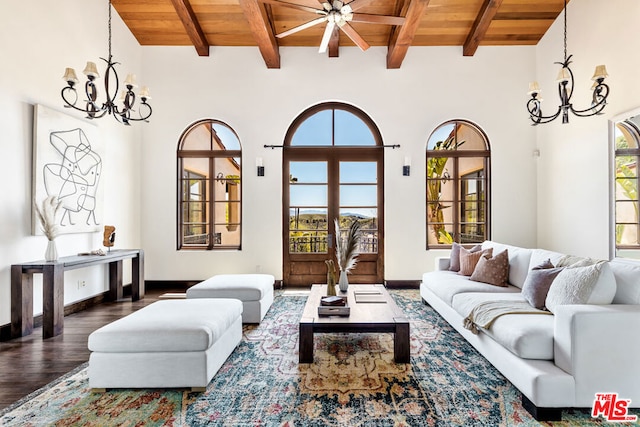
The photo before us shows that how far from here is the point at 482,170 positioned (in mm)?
5867

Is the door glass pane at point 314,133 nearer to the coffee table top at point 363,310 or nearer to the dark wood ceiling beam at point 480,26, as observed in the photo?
the dark wood ceiling beam at point 480,26

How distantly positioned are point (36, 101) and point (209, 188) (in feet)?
8.42

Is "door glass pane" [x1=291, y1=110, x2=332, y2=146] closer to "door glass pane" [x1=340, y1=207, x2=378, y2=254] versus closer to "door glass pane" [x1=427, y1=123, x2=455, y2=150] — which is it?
"door glass pane" [x1=340, y1=207, x2=378, y2=254]

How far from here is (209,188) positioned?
19.1 feet

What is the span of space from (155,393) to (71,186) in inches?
124

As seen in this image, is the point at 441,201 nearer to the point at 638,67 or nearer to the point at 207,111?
the point at 638,67

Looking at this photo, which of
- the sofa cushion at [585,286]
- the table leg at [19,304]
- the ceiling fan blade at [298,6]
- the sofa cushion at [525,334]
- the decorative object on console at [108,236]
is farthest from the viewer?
the decorative object on console at [108,236]

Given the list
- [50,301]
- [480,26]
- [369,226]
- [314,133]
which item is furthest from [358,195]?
[50,301]

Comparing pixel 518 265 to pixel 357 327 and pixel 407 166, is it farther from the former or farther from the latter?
pixel 407 166

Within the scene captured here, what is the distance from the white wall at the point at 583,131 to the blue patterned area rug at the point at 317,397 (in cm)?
311

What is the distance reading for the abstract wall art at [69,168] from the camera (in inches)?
146

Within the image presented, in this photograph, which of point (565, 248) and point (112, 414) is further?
point (565, 248)

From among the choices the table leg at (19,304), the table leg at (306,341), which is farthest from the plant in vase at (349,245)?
the table leg at (19,304)

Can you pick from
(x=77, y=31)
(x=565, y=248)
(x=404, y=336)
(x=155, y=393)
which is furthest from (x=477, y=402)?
(x=77, y=31)
